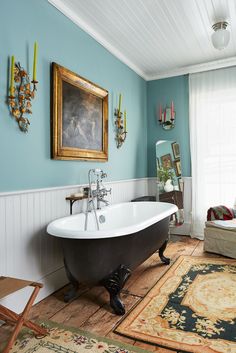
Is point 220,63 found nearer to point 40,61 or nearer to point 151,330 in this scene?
point 40,61

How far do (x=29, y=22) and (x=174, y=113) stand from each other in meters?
2.84

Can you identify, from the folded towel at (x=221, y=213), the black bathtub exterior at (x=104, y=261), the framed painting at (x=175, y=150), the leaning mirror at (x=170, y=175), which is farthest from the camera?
the framed painting at (x=175, y=150)

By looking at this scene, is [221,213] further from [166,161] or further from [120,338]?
[120,338]

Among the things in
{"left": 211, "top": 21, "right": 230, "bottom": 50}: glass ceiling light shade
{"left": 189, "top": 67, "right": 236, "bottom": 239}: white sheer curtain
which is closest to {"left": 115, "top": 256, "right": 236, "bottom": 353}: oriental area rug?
{"left": 189, "top": 67, "right": 236, "bottom": 239}: white sheer curtain

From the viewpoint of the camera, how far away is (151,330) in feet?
5.97

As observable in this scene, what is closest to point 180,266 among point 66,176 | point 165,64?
point 66,176

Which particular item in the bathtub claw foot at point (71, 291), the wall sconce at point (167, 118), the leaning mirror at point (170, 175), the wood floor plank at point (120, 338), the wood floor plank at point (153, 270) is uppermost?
the wall sconce at point (167, 118)

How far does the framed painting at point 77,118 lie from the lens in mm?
2566

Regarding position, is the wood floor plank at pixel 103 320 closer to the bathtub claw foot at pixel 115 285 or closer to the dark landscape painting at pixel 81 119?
the bathtub claw foot at pixel 115 285

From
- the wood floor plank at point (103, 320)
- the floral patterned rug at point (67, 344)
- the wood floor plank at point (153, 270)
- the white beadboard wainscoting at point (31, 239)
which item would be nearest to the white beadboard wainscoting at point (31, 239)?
the white beadboard wainscoting at point (31, 239)

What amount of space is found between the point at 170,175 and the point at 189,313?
253 centimetres

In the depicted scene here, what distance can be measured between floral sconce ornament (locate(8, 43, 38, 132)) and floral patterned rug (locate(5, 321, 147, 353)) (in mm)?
1507

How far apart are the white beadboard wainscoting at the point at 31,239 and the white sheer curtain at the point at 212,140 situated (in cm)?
225

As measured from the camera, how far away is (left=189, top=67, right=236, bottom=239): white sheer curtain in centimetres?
410
